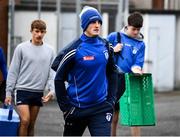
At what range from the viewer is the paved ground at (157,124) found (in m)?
11.4

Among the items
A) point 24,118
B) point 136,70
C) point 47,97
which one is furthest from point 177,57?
point 24,118

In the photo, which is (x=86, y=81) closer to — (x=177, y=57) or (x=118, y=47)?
(x=118, y=47)

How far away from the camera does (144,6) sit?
21312mm

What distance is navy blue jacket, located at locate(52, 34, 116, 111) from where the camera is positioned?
6739mm

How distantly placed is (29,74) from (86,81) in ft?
6.61

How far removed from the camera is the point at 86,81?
6.77m

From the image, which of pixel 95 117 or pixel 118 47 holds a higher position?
pixel 118 47

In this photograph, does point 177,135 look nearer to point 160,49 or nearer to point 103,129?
point 103,129

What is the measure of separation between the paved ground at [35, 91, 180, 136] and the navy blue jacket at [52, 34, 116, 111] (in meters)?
4.17

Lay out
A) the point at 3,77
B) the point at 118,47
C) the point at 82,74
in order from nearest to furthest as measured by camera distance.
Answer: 1. the point at 82,74
2. the point at 118,47
3. the point at 3,77

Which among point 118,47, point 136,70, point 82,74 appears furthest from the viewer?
point 136,70

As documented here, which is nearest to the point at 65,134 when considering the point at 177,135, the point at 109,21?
the point at 177,135

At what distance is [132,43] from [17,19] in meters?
9.85

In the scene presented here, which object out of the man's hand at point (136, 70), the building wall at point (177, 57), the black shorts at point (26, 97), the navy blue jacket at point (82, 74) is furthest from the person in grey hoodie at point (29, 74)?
the building wall at point (177, 57)
